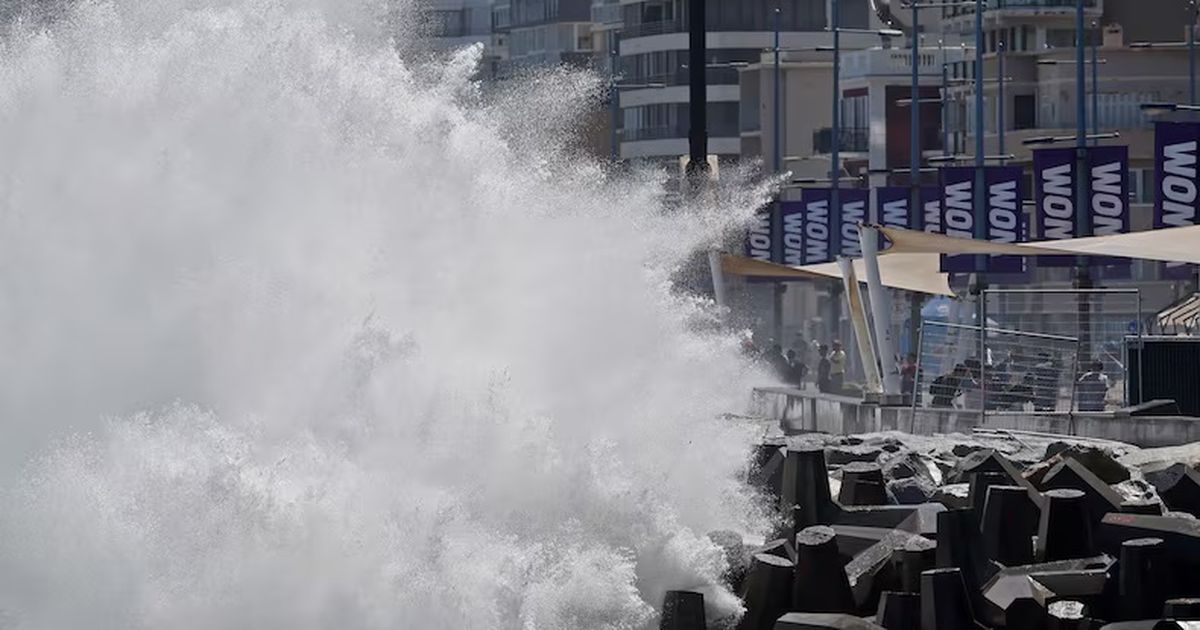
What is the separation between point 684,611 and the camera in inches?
581

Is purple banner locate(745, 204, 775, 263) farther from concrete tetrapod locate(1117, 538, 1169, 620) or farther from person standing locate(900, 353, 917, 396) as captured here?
concrete tetrapod locate(1117, 538, 1169, 620)

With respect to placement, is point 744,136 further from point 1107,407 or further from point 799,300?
point 1107,407

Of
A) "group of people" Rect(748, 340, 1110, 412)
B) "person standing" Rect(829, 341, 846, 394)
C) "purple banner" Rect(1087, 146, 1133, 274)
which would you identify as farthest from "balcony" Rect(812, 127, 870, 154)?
"group of people" Rect(748, 340, 1110, 412)

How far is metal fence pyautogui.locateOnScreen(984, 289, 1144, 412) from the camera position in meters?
26.0

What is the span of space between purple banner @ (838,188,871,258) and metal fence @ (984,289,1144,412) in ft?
72.2

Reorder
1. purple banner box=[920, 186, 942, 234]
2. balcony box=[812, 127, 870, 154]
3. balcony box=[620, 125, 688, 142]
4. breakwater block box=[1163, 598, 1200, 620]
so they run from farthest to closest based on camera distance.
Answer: balcony box=[620, 125, 688, 142] < balcony box=[812, 127, 870, 154] < purple banner box=[920, 186, 942, 234] < breakwater block box=[1163, 598, 1200, 620]

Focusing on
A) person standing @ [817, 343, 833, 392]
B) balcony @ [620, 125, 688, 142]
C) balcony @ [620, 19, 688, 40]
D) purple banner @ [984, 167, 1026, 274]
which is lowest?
person standing @ [817, 343, 833, 392]

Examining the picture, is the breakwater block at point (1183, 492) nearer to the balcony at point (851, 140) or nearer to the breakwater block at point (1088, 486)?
the breakwater block at point (1088, 486)

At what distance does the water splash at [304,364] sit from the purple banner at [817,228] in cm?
2932

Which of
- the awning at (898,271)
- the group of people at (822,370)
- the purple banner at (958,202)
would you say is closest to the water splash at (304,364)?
the awning at (898,271)

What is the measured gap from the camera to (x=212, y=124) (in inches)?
699

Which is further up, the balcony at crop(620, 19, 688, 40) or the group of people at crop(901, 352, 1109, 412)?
the balcony at crop(620, 19, 688, 40)

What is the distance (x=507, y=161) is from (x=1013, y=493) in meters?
6.37

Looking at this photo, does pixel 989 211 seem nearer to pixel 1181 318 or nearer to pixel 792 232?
pixel 1181 318
